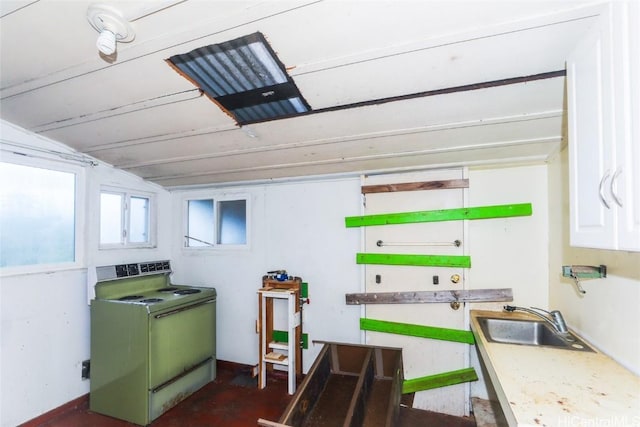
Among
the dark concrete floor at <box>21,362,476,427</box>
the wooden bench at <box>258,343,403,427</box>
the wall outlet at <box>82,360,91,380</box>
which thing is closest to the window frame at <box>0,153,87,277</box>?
the wall outlet at <box>82,360,91,380</box>

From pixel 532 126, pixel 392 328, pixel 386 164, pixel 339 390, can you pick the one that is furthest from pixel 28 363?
pixel 532 126

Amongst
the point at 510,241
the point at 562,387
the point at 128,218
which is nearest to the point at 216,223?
the point at 128,218

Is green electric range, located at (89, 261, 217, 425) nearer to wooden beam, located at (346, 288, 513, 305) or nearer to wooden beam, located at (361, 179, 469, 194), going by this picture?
wooden beam, located at (346, 288, 513, 305)

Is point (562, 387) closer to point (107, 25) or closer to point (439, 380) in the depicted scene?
point (439, 380)

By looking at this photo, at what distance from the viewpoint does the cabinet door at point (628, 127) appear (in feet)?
2.74

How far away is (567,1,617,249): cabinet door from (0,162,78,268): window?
3.46 m

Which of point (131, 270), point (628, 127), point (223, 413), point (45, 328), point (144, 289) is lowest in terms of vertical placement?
point (223, 413)

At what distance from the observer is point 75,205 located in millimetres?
2555

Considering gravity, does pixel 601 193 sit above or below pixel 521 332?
above

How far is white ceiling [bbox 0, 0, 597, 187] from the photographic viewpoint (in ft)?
3.65

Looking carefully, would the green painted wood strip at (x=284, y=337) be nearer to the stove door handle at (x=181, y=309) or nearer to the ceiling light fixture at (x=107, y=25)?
the stove door handle at (x=181, y=309)

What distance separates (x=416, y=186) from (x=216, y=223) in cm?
227

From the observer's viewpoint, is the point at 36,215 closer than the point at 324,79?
No

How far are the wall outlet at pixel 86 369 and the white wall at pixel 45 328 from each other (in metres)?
0.03
